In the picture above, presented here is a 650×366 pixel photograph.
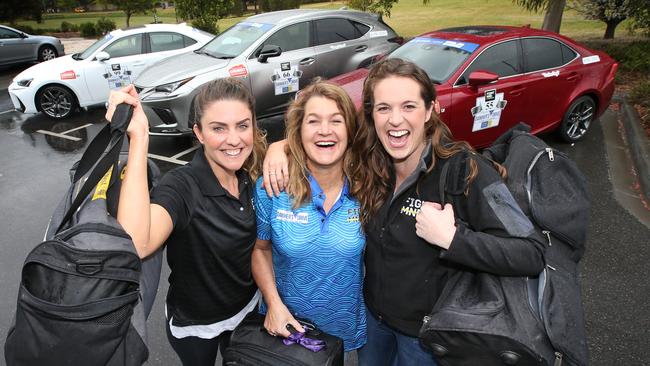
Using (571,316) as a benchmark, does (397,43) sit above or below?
above

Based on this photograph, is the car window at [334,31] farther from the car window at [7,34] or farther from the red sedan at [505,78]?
the car window at [7,34]

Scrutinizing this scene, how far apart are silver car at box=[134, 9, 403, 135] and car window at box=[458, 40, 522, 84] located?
255 centimetres

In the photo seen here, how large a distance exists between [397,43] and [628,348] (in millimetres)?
6397

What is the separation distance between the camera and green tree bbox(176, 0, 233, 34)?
43.5 ft

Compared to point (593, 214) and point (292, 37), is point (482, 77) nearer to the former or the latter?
point (593, 214)

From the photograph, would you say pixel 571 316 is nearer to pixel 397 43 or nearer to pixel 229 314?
pixel 229 314

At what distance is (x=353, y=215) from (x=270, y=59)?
5498mm

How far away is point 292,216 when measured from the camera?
1.86m

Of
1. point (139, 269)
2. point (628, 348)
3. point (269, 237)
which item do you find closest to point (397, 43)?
point (628, 348)

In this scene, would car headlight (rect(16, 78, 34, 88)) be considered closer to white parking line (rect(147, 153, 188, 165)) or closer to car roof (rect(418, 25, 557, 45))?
white parking line (rect(147, 153, 188, 165))

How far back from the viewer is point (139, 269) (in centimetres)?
125

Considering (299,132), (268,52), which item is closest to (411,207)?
(299,132)

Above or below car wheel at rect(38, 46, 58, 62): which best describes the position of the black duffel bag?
below

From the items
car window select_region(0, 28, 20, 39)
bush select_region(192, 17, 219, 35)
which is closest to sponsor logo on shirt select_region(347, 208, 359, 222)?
bush select_region(192, 17, 219, 35)
